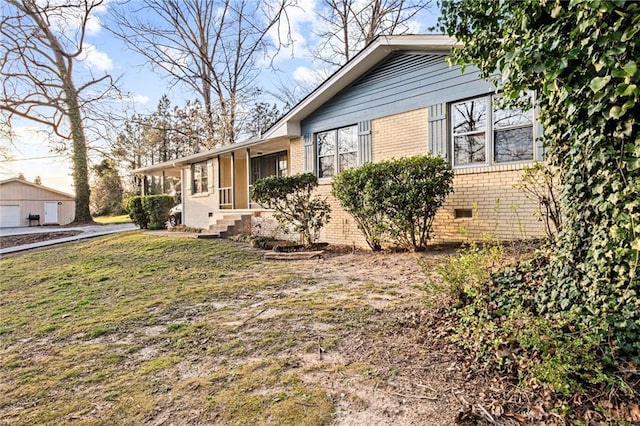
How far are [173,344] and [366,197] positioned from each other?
16.2 feet

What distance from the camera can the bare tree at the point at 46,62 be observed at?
39.8 feet

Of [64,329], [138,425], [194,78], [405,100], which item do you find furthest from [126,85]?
[138,425]

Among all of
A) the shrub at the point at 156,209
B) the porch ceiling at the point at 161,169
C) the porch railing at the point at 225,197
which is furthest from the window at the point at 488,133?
the porch ceiling at the point at 161,169

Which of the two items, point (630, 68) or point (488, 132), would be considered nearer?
point (630, 68)

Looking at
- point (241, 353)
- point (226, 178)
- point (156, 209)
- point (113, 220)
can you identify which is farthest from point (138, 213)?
point (241, 353)

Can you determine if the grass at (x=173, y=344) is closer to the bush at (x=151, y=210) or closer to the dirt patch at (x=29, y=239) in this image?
the bush at (x=151, y=210)

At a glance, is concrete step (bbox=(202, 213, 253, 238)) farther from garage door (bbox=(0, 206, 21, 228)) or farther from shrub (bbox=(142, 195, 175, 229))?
garage door (bbox=(0, 206, 21, 228))

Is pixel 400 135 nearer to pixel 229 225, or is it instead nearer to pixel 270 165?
pixel 229 225

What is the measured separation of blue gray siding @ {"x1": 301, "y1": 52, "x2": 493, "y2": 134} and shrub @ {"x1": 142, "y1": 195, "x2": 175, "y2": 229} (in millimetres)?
9753

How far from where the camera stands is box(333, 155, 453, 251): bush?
7.20 m

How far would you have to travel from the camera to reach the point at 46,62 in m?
16.7

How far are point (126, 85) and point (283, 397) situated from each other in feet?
54.2

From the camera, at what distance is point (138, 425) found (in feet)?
7.97

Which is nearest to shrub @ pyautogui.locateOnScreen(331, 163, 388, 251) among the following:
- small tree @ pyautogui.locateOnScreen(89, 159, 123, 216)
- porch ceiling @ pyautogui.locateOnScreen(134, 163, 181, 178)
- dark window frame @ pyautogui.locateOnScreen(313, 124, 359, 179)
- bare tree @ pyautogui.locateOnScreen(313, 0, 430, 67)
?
dark window frame @ pyautogui.locateOnScreen(313, 124, 359, 179)
